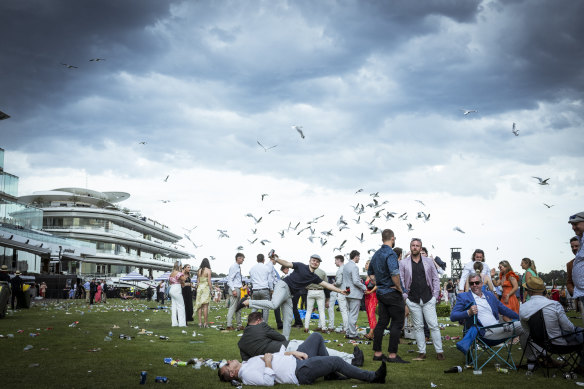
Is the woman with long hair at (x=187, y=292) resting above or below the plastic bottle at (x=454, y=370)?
above

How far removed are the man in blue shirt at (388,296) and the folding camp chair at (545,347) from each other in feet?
6.71

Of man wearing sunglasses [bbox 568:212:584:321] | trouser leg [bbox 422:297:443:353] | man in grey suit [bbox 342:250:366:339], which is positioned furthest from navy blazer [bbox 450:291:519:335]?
man in grey suit [bbox 342:250:366:339]

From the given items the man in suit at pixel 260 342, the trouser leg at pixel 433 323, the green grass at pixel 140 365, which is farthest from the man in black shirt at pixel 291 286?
the man in suit at pixel 260 342

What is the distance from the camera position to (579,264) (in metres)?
6.50

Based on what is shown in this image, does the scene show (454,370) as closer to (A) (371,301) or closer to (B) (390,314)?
(B) (390,314)

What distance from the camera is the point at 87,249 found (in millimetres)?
64500

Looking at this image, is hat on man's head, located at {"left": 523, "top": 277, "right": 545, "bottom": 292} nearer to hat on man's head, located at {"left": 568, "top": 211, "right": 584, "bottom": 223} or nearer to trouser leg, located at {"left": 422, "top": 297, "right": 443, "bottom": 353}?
hat on man's head, located at {"left": 568, "top": 211, "right": 584, "bottom": 223}

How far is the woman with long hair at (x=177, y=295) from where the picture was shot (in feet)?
42.7

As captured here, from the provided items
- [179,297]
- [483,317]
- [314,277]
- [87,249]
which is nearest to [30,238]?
[87,249]

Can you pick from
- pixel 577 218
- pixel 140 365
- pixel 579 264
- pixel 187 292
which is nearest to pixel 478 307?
pixel 579 264

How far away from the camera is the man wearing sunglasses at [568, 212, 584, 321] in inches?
254

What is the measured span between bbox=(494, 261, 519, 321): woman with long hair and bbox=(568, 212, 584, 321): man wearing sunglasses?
336 centimetres

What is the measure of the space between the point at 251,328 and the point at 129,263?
266ft

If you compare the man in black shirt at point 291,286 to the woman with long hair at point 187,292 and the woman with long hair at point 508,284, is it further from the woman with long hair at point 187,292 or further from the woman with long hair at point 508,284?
the woman with long hair at point 187,292
